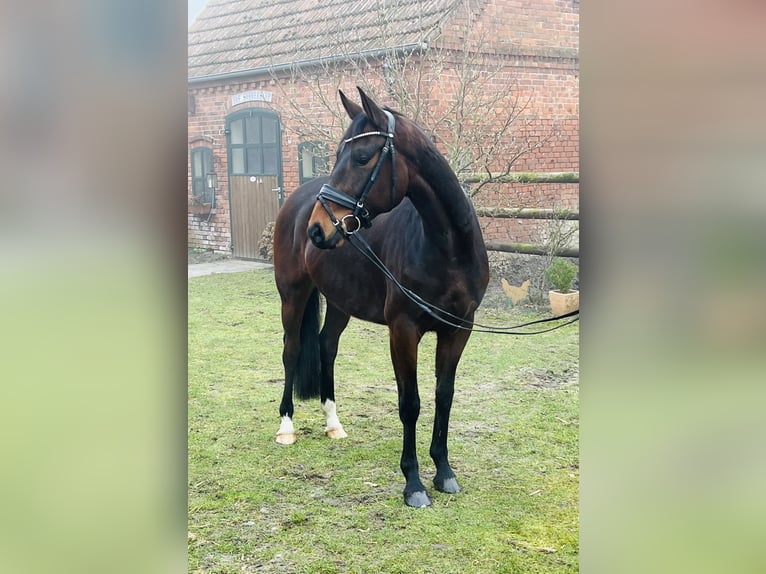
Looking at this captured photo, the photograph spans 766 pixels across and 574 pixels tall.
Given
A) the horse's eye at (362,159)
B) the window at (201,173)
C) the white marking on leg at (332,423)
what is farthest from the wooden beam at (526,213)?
the window at (201,173)

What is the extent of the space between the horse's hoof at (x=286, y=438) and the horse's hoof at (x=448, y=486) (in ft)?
3.05

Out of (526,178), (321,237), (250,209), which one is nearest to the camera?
(321,237)

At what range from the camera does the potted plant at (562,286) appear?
570 centimetres

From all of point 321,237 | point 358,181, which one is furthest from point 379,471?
point 358,181

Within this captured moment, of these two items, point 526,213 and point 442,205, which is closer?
point 442,205

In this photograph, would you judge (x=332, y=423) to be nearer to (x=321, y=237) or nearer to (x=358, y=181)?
(x=321, y=237)

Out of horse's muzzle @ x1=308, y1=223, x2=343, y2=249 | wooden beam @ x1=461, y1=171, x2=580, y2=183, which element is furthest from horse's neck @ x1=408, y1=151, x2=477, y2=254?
wooden beam @ x1=461, y1=171, x2=580, y2=183

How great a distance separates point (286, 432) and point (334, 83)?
14.0ft

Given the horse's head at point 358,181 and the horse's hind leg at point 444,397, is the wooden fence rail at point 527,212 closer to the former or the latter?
the horse's hind leg at point 444,397

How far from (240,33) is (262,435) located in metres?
6.53

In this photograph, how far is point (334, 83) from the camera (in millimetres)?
6848
